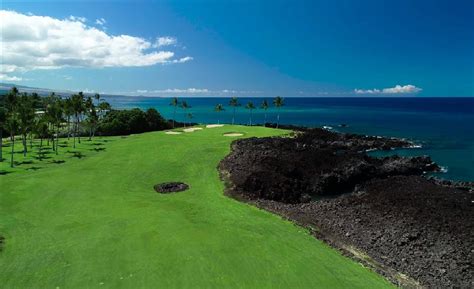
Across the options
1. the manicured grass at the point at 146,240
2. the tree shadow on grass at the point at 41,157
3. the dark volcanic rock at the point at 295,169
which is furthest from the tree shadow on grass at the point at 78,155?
the dark volcanic rock at the point at 295,169

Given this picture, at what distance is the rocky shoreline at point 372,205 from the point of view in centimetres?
2453

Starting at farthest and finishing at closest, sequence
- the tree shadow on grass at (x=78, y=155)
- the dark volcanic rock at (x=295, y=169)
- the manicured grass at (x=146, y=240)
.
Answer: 1. the tree shadow on grass at (x=78, y=155)
2. the dark volcanic rock at (x=295, y=169)
3. the manicured grass at (x=146, y=240)

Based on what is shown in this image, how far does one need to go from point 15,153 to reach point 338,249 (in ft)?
173

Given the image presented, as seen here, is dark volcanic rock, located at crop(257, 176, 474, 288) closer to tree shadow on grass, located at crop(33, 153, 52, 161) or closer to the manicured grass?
the manicured grass

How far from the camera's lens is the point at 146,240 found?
24.6 metres

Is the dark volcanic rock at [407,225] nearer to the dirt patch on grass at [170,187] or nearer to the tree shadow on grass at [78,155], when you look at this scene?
the dirt patch on grass at [170,187]

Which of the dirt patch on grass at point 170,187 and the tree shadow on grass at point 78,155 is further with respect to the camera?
the tree shadow on grass at point 78,155

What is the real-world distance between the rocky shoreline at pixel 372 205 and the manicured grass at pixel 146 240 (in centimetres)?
289

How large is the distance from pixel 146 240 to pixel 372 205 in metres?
21.2

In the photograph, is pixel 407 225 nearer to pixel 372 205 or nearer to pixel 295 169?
pixel 372 205

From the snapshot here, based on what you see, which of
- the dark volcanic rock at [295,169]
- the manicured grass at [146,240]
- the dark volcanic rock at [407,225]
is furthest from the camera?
the dark volcanic rock at [295,169]

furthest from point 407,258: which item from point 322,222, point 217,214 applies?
point 217,214

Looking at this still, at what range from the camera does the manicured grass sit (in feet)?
66.2

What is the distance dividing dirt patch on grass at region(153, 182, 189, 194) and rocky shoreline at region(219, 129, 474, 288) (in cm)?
513
